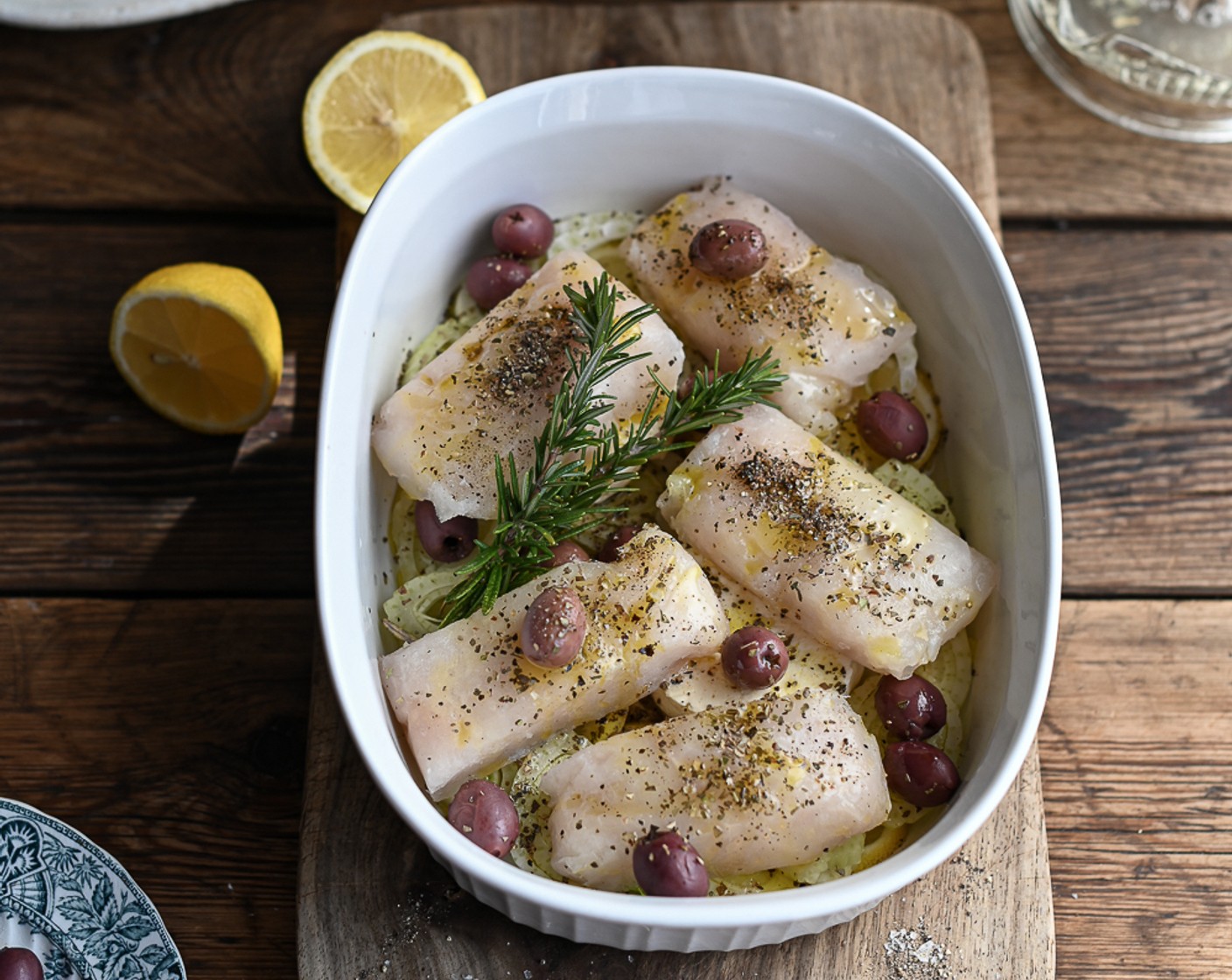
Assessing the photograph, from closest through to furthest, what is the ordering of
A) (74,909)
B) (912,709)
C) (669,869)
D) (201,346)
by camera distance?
(669,869) < (912,709) < (74,909) < (201,346)

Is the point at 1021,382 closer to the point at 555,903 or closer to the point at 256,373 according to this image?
the point at 555,903

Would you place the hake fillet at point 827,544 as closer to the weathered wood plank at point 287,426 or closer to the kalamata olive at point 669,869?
the kalamata olive at point 669,869

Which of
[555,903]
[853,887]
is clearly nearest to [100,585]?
[555,903]

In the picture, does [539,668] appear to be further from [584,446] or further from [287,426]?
[287,426]

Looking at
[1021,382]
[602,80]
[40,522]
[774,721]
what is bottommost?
[40,522]

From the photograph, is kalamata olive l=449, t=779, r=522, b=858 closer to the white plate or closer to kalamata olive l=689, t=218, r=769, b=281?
kalamata olive l=689, t=218, r=769, b=281

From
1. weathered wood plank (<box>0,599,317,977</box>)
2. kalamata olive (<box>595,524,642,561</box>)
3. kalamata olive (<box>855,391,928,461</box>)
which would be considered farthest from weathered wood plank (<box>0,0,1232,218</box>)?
kalamata olive (<box>595,524,642,561</box>)

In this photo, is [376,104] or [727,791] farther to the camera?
[376,104]

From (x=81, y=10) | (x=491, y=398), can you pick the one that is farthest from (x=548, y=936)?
(x=81, y=10)
